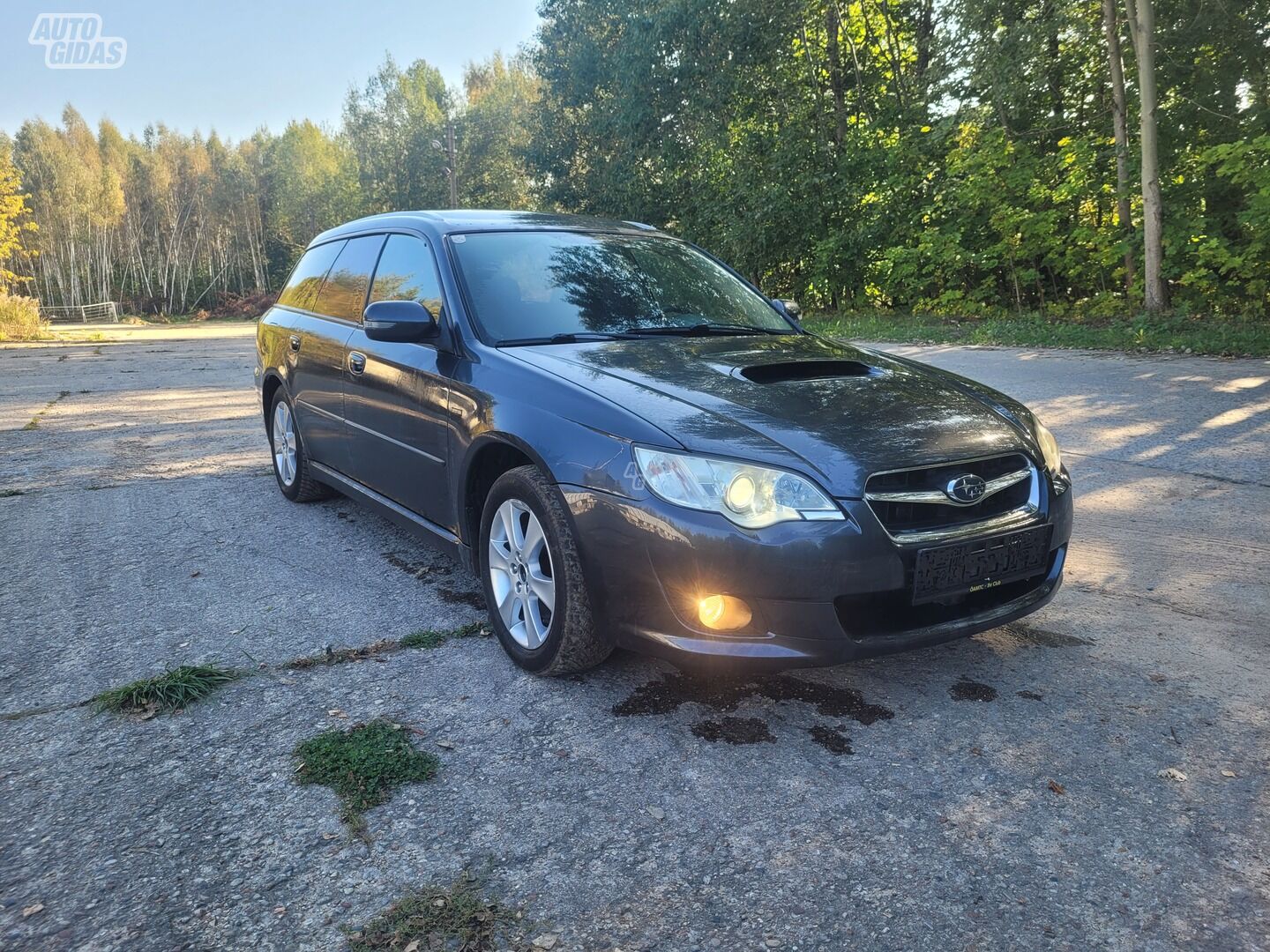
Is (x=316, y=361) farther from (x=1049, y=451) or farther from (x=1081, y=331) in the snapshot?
(x=1081, y=331)

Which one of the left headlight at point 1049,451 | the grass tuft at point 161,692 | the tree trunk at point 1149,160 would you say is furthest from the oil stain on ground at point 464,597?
the tree trunk at point 1149,160

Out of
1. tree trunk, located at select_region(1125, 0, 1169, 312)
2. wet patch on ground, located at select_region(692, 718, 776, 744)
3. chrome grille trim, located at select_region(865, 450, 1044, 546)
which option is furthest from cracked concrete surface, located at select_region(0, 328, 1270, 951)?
tree trunk, located at select_region(1125, 0, 1169, 312)

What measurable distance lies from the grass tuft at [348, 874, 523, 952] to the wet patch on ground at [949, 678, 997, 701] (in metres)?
1.66

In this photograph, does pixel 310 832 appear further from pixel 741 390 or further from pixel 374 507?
pixel 374 507

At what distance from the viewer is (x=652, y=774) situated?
2.49 m

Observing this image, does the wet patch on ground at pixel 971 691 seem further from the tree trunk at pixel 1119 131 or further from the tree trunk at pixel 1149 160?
the tree trunk at pixel 1119 131

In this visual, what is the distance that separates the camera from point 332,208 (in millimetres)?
65312

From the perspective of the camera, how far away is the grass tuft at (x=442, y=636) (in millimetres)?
3424

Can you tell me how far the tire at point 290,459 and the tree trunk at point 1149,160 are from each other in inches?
518

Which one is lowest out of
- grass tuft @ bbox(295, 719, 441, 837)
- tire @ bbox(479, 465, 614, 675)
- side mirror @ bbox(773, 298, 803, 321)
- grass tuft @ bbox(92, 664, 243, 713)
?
grass tuft @ bbox(295, 719, 441, 837)

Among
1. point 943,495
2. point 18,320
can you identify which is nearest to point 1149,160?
point 943,495

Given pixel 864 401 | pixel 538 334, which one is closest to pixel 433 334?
pixel 538 334

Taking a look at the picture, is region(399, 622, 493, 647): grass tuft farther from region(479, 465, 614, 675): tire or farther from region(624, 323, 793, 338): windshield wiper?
region(624, 323, 793, 338): windshield wiper

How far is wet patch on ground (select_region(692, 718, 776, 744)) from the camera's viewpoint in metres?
2.67
